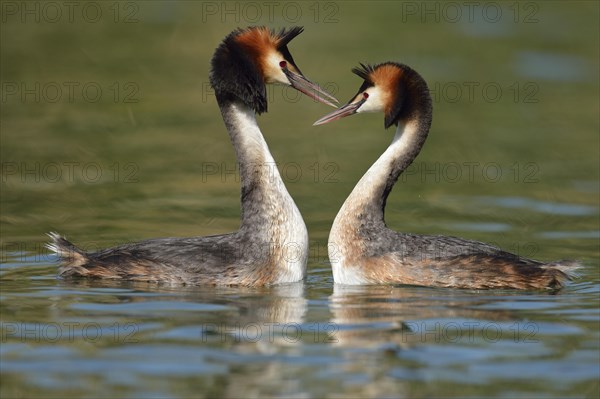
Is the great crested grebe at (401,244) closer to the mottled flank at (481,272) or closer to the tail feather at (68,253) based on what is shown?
the mottled flank at (481,272)

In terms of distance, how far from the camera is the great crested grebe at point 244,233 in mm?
12180

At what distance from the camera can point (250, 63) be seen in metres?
12.6

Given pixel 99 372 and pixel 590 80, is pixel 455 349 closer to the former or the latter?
pixel 99 372

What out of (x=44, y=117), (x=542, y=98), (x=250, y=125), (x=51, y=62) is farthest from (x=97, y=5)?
(x=250, y=125)

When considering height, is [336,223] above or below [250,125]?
below

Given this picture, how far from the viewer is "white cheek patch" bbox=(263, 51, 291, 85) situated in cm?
1273

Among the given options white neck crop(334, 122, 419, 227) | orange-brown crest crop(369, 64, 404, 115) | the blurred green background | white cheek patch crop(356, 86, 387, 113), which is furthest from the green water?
orange-brown crest crop(369, 64, 404, 115)

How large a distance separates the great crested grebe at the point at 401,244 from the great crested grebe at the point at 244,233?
475 millimetres

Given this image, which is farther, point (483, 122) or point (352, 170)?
point (483, 122)

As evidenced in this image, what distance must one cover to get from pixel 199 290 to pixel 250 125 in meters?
1.80

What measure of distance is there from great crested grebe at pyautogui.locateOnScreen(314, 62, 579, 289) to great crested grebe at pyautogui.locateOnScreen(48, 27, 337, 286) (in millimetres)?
475

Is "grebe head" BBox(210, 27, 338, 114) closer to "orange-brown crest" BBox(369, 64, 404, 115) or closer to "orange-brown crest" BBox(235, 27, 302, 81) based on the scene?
"orange-brown crest" BBox(235, 27, 302, 81)

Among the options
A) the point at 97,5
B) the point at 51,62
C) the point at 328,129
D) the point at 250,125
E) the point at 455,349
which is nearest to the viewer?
the point at 455,349

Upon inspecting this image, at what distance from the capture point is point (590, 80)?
22.8 m
